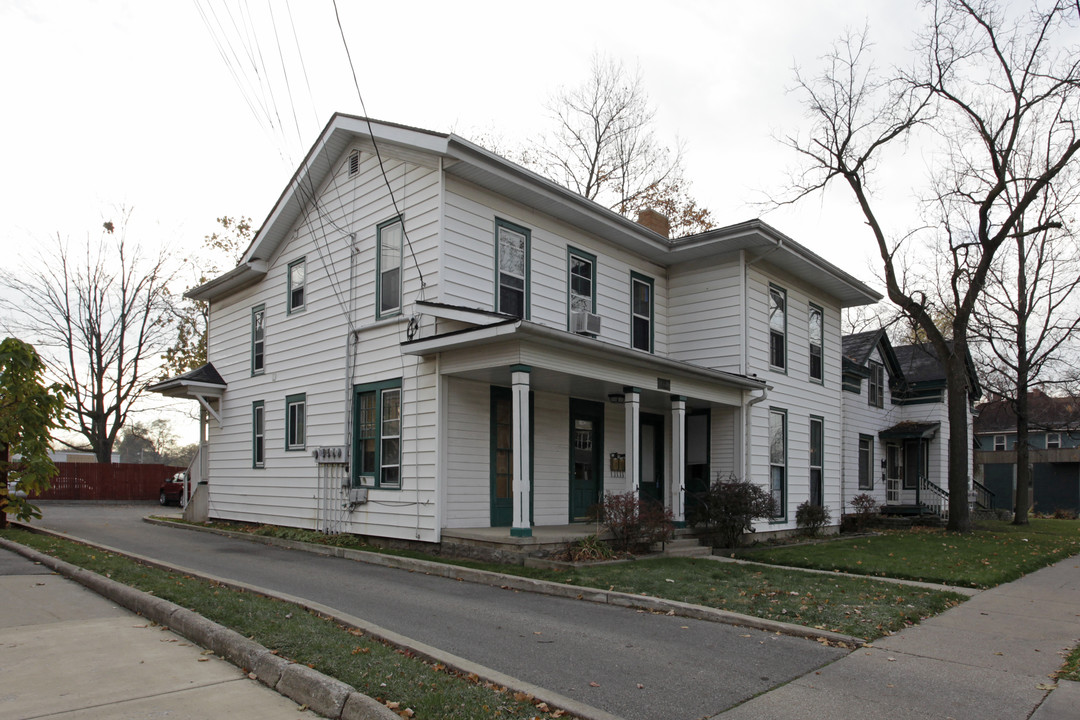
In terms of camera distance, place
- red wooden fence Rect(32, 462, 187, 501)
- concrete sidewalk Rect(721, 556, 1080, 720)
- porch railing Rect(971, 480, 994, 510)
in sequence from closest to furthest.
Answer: concrete sidewalk Rect(721, 556, 1080, 720) → porch railing Rect(971, 480, 994, 510) → red wooden fence Rect(32, 462, 187, 501)

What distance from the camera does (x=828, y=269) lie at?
18234 millimetres

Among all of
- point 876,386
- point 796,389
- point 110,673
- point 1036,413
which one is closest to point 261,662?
point 110,673

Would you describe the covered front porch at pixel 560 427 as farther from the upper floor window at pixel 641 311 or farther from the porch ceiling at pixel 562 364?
the upper floor window at pixel 641 311

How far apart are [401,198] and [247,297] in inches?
285

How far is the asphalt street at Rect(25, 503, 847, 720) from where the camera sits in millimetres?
5594

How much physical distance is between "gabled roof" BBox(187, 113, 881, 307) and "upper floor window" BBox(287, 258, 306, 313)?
881mm

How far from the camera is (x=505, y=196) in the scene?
1398 centimetres

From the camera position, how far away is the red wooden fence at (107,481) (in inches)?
1352

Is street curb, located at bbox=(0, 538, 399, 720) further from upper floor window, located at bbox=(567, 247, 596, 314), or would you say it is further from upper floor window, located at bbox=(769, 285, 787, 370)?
upper floor window, located at bbox=(769, 285, 787, 370)

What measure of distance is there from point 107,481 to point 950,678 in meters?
37.6

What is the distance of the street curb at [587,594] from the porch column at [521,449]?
3.89ft

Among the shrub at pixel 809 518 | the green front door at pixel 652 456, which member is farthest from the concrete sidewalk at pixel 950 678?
the shrub at pixel 809 518

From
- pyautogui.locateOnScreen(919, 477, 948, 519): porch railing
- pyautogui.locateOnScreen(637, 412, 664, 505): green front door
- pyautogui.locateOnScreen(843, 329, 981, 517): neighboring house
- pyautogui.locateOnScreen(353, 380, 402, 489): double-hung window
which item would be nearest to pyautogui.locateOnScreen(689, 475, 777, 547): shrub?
pyautogui.locateOnScreen(637, 412, 664, 505): green front door

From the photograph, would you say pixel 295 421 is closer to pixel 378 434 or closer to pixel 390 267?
pixel 378 434
